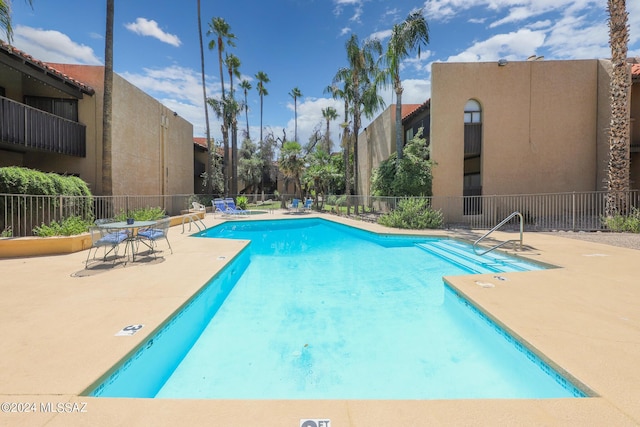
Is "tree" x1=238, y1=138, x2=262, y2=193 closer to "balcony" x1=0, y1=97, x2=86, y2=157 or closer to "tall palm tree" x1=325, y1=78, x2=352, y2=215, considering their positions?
"tall palm tree" x1=325, y1=78, x2=352, y2=215

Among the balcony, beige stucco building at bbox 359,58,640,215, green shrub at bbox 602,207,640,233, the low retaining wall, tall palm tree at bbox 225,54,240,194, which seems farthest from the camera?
tall palm tree at bbox 225,54,240,194

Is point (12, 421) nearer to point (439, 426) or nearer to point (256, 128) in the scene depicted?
point (439, 426)

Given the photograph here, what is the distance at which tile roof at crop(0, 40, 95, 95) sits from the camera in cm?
923

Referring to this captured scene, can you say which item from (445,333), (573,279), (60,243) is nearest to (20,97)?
(60,243)

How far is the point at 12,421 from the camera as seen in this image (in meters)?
1.91

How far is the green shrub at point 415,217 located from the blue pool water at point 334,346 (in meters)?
5.55

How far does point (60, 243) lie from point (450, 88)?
16.8 m

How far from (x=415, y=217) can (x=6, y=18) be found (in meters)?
13.7

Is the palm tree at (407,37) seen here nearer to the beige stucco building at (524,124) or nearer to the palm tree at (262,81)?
the beige stucco building at (524,124)

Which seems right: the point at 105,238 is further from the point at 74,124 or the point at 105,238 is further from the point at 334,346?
the point at 74,124

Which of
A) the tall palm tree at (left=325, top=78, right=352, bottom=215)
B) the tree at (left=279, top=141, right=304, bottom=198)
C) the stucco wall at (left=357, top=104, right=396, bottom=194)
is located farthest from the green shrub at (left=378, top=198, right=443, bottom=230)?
the tree at (left=279, top=141, right=304, bottom=198)

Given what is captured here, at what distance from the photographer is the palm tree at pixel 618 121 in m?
10.9

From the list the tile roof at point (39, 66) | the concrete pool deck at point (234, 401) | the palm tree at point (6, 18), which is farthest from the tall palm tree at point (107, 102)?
the concrete pool deck at point (234, 401)

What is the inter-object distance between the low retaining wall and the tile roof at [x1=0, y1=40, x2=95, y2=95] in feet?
19.2
